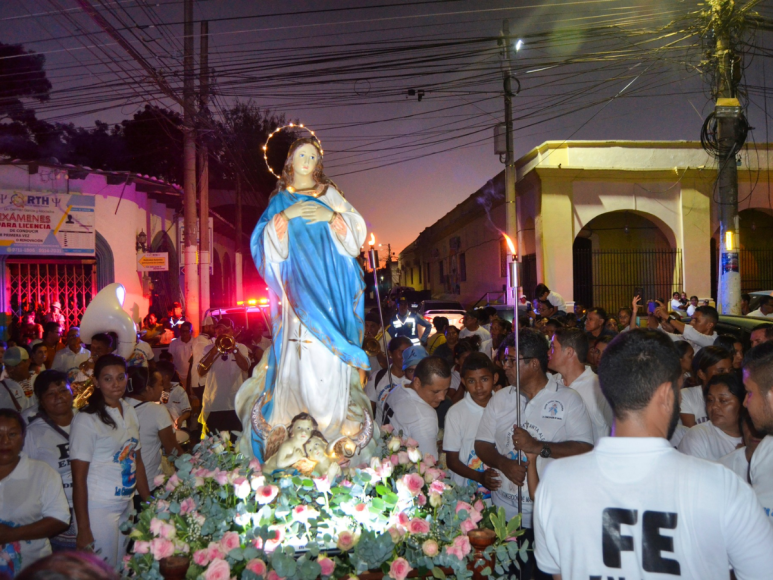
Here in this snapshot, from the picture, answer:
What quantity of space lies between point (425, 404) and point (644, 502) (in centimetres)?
292

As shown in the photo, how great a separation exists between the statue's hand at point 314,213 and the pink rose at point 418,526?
2083 millimetres

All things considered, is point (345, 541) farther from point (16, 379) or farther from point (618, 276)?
point (618, 276)

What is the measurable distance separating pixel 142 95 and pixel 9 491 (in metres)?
11.2

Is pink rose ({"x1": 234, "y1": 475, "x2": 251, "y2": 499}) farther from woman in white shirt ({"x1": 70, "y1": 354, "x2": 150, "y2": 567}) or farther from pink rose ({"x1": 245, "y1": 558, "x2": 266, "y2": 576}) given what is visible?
woman in white shirt ({"x1": 70, "y1": 354, "x2": 150, "y2": 567})

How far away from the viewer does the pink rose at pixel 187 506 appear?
3.52 metres

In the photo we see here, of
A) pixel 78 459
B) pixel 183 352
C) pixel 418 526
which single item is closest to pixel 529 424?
pixel 418 526

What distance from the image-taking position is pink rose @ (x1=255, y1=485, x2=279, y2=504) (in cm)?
348

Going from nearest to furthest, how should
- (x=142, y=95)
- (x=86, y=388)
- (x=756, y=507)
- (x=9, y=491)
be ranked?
(x=756, y=507) → (x=9, y=491) → (x=86, y=388) → (x=142, y=95)

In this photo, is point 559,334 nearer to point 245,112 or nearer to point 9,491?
point 9,491

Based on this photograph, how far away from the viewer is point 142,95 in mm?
13188

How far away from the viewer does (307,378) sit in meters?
4.36

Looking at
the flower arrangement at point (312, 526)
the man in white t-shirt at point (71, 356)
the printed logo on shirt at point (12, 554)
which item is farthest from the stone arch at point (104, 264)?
the printed logo on shirt at point (12, 554)

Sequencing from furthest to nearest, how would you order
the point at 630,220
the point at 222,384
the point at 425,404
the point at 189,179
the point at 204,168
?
the point at 630,220 → the point at 204,168 → the point at 189,179 → the point at 222,384 → the point at 425,404

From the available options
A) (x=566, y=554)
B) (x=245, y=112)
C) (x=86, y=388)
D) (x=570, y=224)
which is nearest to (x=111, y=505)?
(x=86, y=388)
